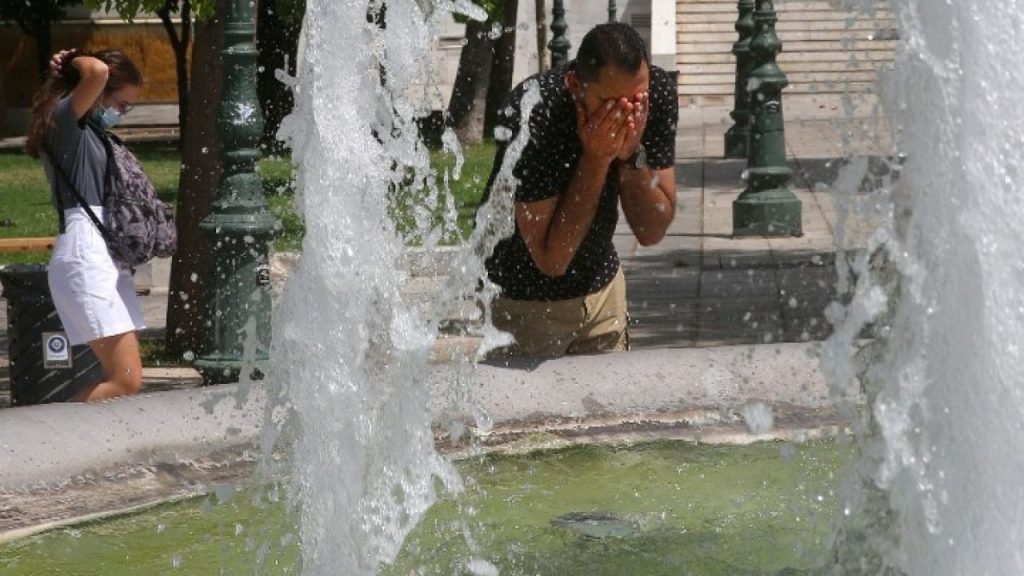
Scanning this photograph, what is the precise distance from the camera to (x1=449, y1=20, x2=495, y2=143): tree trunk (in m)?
22.1

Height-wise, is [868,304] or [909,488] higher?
[868,304]

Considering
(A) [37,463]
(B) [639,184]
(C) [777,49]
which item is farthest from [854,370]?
(C) [777,49]

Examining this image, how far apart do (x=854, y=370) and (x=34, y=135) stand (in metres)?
3.57

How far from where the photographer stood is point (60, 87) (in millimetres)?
6617

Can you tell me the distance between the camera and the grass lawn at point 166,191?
45.4ft

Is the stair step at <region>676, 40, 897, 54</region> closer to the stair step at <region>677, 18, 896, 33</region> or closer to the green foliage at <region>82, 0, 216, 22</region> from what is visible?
the stair step at <region>677, 18, 896, 33</region>

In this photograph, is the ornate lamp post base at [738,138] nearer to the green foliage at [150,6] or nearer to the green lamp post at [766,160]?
the green lamp post at [766,160]

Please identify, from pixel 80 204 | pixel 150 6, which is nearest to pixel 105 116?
pixel 80 204

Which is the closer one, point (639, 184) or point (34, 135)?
point (639, 184)

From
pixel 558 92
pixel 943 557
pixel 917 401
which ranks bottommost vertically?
pixel 943 557

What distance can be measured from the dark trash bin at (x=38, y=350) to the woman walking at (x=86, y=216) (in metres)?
0.93

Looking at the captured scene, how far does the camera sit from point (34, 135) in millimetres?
6559

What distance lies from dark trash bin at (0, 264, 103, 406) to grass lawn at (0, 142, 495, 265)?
13.7 ft

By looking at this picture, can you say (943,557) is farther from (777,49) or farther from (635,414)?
(777,49)
